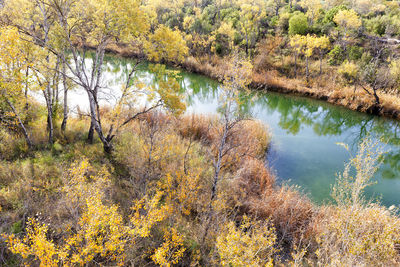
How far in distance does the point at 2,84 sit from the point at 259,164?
9.24 meters

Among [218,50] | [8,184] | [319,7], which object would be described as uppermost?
[319,7]

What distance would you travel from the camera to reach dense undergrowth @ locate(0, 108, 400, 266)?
14.6ft

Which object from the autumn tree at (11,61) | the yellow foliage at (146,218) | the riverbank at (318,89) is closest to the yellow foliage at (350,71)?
the riverbank at (318,89)

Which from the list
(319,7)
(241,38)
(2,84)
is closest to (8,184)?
(2,84)

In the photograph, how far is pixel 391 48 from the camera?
76.3ft

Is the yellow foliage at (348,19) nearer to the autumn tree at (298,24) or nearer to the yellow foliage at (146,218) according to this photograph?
the autumn tree at (298,24)

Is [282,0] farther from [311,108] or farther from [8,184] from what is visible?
[8,184]

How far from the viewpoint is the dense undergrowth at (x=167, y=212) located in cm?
445

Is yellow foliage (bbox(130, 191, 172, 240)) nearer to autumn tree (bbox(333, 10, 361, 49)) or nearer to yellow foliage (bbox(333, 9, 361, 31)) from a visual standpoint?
autumn tree (bbox(333, 10, 361, 49))

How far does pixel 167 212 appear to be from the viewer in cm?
635

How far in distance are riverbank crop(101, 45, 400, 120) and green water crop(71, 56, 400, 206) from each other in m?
0.86

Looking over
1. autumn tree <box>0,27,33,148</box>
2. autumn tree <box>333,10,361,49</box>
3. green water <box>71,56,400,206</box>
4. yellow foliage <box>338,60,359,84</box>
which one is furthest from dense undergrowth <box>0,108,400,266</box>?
autumn tree <box>333,10,361,49</box>

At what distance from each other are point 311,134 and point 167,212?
1300 cm

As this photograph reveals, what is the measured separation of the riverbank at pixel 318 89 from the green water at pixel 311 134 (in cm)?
86
